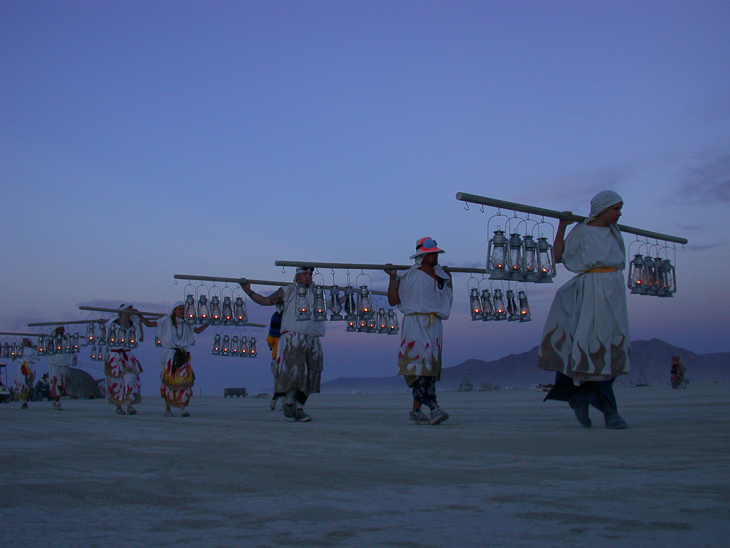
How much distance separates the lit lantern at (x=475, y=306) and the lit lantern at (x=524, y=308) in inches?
25.9

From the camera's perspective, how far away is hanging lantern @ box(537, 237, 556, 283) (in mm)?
8617

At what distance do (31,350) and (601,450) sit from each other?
76.0ft

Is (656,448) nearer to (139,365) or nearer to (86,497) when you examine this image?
(86,497)

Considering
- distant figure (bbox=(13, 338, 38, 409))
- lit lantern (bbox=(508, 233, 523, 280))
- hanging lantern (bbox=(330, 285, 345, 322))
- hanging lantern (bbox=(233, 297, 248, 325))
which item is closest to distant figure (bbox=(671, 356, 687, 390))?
hanging lantern (bbox=(233, 297, 248, 325))

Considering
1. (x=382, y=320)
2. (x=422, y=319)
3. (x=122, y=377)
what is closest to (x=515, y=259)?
(x=422, y=319)

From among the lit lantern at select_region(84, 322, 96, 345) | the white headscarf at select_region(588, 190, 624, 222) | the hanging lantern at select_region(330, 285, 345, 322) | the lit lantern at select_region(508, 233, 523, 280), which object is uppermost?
the white headscarf at select_region(588, 190, 624, 222)

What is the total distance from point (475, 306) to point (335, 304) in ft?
7.55

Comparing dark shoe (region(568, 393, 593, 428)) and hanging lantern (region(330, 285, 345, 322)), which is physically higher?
hanging lantern (region(330, 285, 345, 322))

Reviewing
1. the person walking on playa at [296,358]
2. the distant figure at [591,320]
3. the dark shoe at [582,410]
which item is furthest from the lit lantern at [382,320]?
the dark shoe at [582,410]

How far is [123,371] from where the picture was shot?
13.8 m

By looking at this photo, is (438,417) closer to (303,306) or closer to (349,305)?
(303,306)

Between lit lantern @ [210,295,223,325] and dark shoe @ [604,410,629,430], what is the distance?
8606 mm

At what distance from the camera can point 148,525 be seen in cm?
253

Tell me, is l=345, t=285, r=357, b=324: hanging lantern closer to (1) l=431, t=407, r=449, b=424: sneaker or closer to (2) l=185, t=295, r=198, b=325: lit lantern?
(2) l=185, t=295, r=198, b=325: lit lantern
